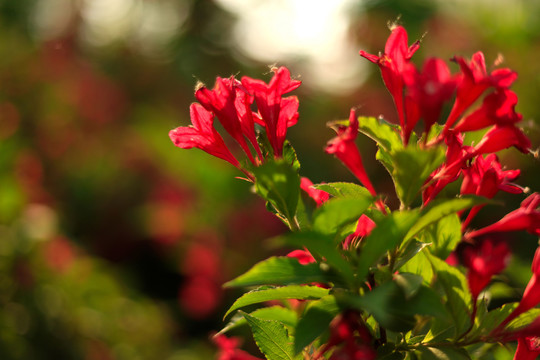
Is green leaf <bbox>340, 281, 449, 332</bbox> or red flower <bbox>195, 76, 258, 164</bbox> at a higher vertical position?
red flower <bbox>195, 76, 258, 164</bbox>

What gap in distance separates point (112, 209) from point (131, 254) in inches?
19.3

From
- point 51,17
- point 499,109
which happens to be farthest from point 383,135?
point 51,17

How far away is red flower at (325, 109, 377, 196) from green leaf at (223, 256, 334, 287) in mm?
157

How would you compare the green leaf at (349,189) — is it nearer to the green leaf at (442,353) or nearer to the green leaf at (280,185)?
the green leaf at (280,185)

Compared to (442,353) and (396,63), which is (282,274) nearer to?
(442,353)

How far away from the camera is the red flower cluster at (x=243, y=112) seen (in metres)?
0.88

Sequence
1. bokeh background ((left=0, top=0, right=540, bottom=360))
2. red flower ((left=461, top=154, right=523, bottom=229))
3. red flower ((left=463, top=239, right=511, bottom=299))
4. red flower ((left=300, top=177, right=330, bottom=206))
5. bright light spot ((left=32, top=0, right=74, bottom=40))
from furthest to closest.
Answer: bright light spot ((left=32, top=0, right=74, bottom=40)) → bokeh background ((left=0, top=0, right=540, bottom=360)) → red flower ((left=300, top=177, right=330, bottom=206)) → red flower ((left=461, top=154, right=523, bottom=229)) → red flower ((left=463, top=239, right=511, bottom=299))

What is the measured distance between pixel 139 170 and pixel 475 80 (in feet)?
17.5

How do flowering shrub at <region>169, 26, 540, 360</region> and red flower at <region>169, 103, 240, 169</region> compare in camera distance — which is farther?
red flower at <region>169, 103, 240, 169</region>

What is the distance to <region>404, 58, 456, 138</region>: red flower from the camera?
2.35 ft

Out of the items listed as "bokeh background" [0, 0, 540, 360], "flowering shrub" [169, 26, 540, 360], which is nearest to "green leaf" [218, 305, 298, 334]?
"flowering shrub" [169, 26, 540, 360]

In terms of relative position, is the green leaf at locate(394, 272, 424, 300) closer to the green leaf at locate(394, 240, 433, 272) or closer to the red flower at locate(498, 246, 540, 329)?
the green leaf at locate(394, 240, 433, 272)

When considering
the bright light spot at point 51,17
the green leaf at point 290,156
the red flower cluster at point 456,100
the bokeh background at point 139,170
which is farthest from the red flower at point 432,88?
the bright light spot at point 51,17

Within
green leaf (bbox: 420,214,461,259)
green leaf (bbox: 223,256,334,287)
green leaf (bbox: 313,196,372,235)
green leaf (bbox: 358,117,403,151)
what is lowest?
green leaf (bbox: 420,214,461,259)
